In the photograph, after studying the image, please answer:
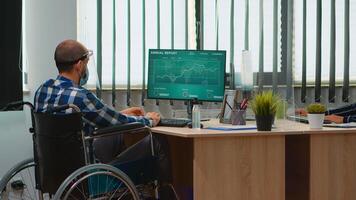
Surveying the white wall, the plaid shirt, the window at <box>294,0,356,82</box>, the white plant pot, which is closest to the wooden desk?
the white plant pot

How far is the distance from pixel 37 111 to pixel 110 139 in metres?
0.63

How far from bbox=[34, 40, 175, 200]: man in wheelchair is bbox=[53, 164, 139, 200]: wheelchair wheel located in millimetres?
181

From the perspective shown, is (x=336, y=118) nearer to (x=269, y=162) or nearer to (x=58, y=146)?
(x=269, y=162)

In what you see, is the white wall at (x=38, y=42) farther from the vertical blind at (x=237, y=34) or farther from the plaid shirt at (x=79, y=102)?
the plaid shirt at (x=79, y=102)

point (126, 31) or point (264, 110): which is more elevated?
point (126, 31)

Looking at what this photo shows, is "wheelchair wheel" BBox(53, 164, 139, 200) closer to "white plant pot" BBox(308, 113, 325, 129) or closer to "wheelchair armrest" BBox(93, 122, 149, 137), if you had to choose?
"wheelchair armrest" BBox(93, 122, 149, 137)

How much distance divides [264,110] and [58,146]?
3.42 ft

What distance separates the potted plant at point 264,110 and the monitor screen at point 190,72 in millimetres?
616

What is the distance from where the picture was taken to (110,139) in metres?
2.83

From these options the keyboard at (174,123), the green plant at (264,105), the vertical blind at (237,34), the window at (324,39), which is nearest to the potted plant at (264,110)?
the green plant at (264,105)

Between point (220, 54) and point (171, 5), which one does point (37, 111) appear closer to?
point (220, 54)

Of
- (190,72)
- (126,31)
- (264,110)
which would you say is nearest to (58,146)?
(264,110)

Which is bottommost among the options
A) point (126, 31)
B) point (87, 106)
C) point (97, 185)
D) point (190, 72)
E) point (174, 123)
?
point (97, 185)

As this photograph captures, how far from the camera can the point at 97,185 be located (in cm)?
230
